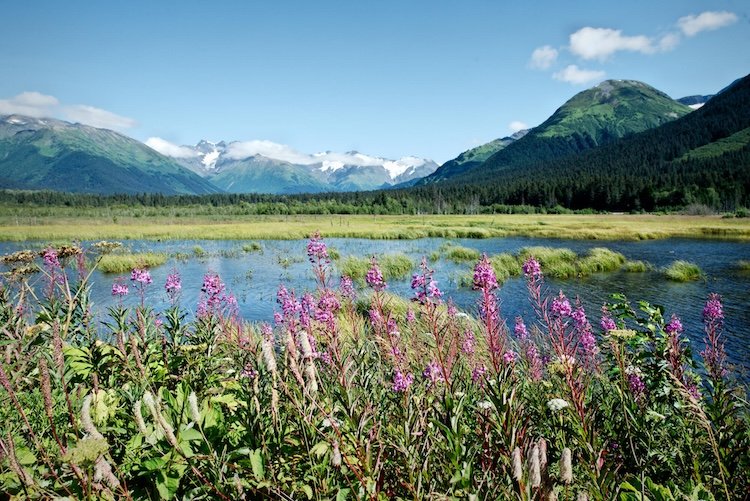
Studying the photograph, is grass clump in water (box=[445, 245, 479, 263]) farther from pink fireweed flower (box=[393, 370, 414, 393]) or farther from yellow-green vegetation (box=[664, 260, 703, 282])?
pink fireweed flower (box=[393, 370, 414, 393])

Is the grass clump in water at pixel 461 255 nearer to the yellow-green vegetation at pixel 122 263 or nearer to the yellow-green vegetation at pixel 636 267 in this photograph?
the yellow-green vegetation at pixel 636 267

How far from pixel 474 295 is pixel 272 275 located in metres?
13.7

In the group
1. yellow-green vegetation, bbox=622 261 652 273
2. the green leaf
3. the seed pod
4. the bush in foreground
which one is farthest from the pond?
the seed pod

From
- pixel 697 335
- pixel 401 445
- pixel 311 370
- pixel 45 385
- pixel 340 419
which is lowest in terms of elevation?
pixel 697 335

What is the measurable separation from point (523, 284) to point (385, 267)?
831 centimetres

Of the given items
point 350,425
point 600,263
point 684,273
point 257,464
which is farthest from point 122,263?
point 684,273

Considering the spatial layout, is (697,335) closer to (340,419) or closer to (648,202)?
(340,419)

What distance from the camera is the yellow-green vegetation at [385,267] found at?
1040 inches

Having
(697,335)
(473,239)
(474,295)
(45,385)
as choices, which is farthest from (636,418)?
(473,239)

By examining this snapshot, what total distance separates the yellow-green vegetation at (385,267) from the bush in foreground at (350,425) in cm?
2132

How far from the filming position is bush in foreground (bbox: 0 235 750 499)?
78.0 inches

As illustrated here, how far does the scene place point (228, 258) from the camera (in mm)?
37438

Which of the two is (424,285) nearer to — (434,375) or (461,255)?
(434,375)

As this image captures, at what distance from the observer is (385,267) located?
2755cm
